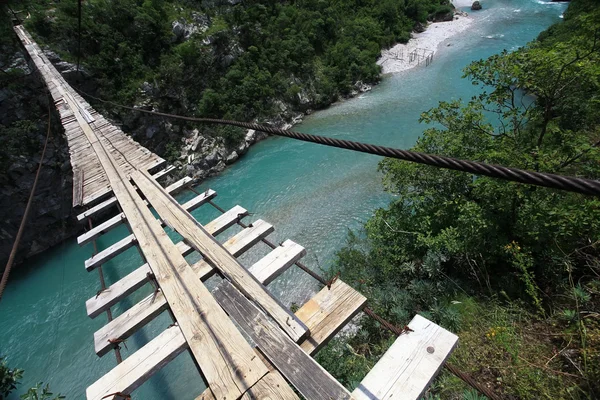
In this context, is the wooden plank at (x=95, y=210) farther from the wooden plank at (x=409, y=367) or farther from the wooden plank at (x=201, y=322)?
the wooden plank at (x=409, y=367)

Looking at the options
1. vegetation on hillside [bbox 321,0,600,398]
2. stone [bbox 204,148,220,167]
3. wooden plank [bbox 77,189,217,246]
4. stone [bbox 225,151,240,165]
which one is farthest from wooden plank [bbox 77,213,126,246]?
stone [bbox 225,151,240,165]

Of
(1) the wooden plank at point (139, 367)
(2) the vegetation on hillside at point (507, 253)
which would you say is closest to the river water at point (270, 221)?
(2) the vegetation on hillside at point (507, 253)

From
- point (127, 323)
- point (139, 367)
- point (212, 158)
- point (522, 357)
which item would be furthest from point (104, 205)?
point (212, 158)

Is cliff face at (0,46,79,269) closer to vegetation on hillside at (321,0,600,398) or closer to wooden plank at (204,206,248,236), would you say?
vegetation on hillside at (321,0,600,398)

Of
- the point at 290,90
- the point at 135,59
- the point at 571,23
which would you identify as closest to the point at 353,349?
the point at 290,90

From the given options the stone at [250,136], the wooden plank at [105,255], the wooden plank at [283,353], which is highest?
the wooden plank at [105,255]

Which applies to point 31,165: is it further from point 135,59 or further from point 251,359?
point 251,359

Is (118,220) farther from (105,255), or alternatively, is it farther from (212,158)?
(212,158)
